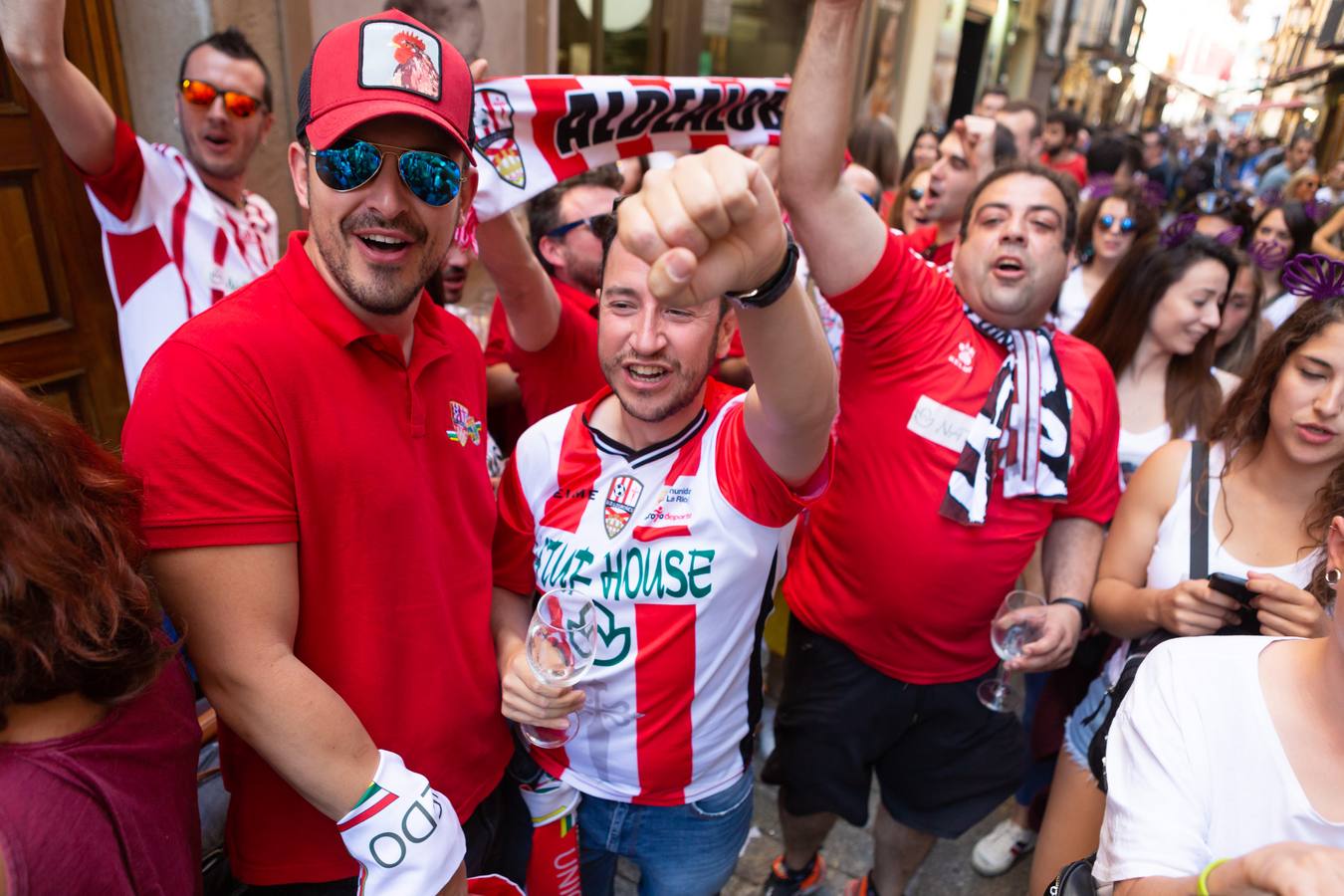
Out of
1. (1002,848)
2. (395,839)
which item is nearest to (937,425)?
(395,839)

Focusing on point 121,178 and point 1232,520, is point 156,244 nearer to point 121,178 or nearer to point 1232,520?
point 121,178

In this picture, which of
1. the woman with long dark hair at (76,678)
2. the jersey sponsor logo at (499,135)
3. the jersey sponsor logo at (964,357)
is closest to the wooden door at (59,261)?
the jersey sponsor logo at (499,135)

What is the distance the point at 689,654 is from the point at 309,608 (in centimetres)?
81

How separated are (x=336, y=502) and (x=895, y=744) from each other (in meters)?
1.92

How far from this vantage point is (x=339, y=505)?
1365mm

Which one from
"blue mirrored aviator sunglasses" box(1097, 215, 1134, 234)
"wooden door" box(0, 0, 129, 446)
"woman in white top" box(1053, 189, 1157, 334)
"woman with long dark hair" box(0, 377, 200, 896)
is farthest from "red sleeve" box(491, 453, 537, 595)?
"blue mirrored aviator sunglasses" box(1097, 215, 1134, 234)

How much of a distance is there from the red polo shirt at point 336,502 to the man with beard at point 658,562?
19 cm

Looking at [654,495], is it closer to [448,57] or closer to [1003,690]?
[448,57]

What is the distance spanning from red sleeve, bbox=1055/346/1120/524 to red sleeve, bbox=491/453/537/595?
5.21 ft

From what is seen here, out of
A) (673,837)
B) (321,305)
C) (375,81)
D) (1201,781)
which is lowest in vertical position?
(673,837)

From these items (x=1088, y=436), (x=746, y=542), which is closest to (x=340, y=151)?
(x=746, y=542)

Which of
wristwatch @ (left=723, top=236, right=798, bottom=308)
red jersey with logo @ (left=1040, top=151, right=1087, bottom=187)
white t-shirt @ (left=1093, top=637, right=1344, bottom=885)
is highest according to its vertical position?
wristwatch @ (left=723, top=236, right=798, bottom=308)

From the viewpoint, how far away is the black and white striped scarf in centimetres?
221

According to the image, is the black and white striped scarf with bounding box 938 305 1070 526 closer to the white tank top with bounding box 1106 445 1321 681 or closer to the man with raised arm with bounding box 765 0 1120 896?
the man with raised arm with bounding box 765 0 1120 896
